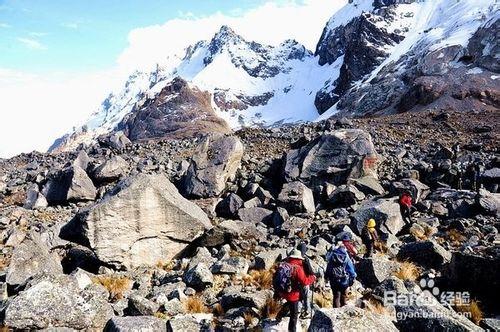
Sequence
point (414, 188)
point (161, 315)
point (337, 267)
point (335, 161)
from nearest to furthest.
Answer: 1. point (161, 315)
2. point (337, 267)
3. point (414, 188)
4. point (335, 161)

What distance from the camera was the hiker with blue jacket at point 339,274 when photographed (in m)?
10.7

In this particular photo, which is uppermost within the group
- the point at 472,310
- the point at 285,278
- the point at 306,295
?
the point at 285,278

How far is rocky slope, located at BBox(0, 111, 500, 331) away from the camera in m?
9.71

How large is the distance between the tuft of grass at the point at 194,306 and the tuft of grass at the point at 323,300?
3069 mm

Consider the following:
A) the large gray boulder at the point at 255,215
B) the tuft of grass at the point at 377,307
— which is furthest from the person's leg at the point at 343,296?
the large gray boulder at the point at 255,215

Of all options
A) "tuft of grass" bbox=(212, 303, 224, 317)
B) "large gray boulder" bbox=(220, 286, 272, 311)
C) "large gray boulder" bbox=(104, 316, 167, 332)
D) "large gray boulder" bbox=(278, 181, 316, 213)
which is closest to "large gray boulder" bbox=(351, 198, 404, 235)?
"large gray boulder" bbox=(278, 181, 316, 213)

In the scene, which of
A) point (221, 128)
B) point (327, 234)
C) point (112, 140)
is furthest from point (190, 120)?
point (327, 234)

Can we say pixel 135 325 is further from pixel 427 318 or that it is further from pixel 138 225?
pixel 138 225

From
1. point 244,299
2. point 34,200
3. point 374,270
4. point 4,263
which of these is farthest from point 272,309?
point 34,200

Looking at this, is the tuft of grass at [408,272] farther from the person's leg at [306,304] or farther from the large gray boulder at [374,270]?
the person's leg at [306,304]

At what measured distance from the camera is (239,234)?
18.8 metres

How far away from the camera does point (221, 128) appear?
570ft

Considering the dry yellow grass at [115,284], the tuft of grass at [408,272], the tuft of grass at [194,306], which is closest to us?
the tuft of grass at [194,306]

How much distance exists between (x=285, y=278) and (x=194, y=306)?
352cm
